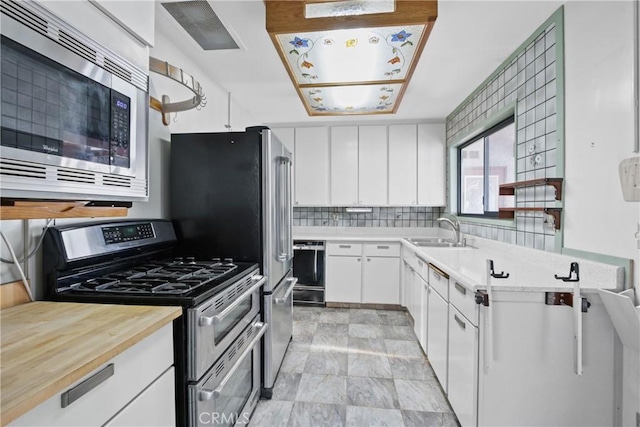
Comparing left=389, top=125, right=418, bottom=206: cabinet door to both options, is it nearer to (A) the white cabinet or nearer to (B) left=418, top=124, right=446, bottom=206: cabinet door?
(B) left=418, top=124, right=446, bottom=206: cabinet door

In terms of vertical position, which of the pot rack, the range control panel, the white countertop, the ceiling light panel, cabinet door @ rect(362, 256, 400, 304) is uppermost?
the ceiling light panel

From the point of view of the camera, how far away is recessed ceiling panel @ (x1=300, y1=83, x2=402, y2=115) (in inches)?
97.0

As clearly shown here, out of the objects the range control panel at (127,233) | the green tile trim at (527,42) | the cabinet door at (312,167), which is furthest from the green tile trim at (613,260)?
the cabinet door at (312,167)

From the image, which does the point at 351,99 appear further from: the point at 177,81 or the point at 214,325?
the point at 214,325

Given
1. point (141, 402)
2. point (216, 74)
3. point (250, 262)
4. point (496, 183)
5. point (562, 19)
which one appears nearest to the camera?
point (141, 402)

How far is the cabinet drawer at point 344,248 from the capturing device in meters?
3.55

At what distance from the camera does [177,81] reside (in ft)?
4.99

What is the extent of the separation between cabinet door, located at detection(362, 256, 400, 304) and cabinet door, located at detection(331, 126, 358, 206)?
0.86 m

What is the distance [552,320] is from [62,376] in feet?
5.72

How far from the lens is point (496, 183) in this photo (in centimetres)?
275

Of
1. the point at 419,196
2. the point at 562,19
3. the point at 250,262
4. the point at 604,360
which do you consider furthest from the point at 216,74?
the point at 604,360

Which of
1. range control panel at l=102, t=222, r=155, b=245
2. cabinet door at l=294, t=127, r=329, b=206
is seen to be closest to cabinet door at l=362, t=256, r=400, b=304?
cabinet door at l=294, t=127, r=329, b=206

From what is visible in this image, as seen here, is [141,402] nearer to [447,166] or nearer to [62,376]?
[62,376]

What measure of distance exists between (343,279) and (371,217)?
1029 mm
